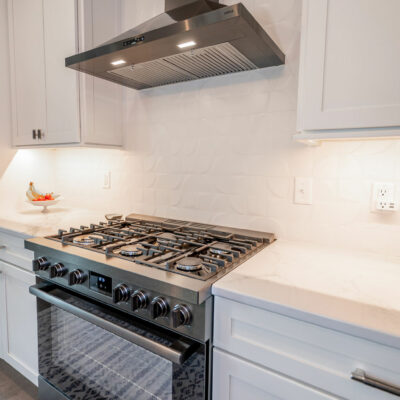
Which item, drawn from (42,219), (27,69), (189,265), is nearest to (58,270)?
(189,265)

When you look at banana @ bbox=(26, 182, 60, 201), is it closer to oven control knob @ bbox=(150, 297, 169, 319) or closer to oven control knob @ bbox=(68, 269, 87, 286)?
oven control knob @ bbox=(68, 269, 87, 286)

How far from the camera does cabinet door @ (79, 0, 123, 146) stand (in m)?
1.65

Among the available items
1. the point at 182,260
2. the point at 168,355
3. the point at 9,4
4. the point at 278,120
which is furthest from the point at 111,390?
the point at 9,4

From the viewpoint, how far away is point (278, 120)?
1375 millimetres

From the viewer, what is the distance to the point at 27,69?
6.31 ft

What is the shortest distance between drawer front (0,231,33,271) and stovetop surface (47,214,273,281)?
258 millimetres

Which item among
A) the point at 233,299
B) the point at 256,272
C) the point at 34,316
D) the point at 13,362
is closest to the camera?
the point at 233,299

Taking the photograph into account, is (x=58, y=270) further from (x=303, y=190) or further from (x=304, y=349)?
(x=303, y=190)

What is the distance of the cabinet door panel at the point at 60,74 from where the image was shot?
1.67 m

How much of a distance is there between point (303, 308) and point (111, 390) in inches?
33.3

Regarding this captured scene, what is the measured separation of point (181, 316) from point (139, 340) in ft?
0.63

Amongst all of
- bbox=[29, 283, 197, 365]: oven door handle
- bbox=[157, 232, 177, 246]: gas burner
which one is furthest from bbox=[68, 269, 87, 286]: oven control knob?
bbox=[157, 232, 177, 246]: gas burner

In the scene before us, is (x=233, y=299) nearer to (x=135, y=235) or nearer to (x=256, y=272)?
(x=256, y=272)

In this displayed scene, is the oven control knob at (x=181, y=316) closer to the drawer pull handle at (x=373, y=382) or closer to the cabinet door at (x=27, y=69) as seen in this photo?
the drawer pull handle at (x=373, y=382)
